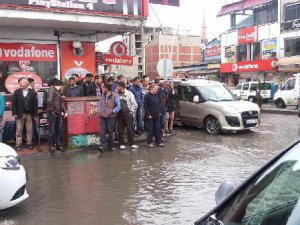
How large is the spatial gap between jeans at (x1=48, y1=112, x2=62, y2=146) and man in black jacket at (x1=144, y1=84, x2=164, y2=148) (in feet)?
7.92

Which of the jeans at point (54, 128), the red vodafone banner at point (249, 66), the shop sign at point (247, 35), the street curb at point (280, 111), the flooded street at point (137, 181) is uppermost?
the shop sign at point (247, 35)

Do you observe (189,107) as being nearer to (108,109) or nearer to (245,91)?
(108,109)

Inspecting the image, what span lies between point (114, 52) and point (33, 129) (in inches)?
199

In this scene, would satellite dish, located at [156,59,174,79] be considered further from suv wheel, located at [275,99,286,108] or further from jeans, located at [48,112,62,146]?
suv wheel, located at [275,99,286,108]

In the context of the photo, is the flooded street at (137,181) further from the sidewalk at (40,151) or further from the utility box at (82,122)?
the utility box at (82,122)

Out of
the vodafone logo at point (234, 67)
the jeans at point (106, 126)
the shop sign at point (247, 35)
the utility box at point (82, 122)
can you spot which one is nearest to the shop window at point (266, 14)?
the shop sign at point (247, 35)

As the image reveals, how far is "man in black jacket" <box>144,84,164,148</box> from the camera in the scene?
37.0ft

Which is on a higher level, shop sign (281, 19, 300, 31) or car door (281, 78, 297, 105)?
shop sign (281, 19, 300, 31)

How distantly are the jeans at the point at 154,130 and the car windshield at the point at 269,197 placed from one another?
8.77 m

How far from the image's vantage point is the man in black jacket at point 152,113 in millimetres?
11289

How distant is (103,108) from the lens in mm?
10461

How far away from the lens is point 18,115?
9953mm

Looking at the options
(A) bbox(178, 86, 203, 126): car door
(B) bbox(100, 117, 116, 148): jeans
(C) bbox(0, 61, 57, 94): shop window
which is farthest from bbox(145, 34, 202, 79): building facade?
(B) bbox(100, 117, 116, 148): jeans

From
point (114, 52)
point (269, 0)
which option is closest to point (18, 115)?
point (114, 52)
